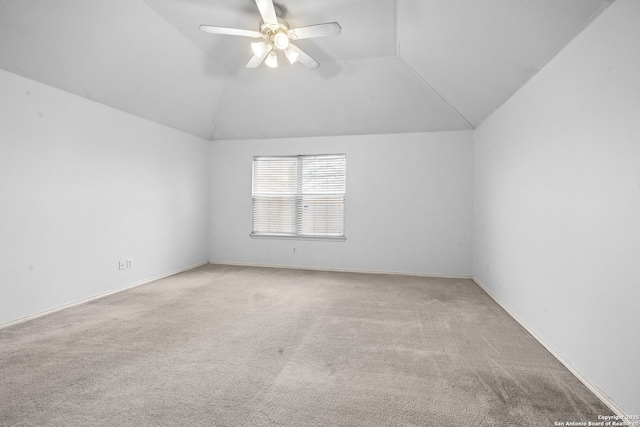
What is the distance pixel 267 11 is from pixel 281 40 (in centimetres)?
33

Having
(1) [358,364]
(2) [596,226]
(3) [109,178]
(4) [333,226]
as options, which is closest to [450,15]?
(2) [596,226]

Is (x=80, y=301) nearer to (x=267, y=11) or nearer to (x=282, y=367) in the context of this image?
(x=282, y=367)

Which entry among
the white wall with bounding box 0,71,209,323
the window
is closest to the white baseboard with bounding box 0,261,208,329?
the white wall with bounding box 0,71,209,323

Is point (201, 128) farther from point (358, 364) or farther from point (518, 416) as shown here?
point (518, 416)

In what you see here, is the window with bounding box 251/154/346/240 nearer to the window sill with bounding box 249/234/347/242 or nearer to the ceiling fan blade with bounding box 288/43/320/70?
the window sill with bounding box 249/234/347/242

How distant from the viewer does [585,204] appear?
6.98 ft

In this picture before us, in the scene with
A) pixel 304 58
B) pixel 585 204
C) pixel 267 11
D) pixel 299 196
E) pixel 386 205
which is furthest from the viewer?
pixel 299 196

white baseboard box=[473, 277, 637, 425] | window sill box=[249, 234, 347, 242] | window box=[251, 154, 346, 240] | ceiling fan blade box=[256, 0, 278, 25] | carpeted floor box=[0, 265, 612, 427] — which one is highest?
ceiling fan blade box=[256, 0, 278, 25]

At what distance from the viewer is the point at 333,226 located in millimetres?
5637

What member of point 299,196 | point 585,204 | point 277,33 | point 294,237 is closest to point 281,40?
point 277,33

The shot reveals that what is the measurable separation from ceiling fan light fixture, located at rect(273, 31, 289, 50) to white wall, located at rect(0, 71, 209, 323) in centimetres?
231

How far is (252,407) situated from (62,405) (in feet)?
3.47

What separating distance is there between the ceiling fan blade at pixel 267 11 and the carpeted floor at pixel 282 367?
8.98 feet

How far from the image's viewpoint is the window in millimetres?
5617
